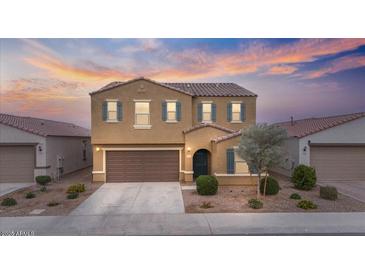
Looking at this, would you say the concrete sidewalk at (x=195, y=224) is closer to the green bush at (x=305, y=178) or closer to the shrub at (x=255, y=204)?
the shrub at (x=255, y=204)

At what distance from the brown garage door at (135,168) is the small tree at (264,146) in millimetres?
6023

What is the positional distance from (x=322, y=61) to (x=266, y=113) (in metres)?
4.49

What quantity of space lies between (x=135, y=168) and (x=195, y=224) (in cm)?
754

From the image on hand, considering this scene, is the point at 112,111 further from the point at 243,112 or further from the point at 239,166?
the point at 243,112

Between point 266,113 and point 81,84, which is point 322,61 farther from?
point 81,84

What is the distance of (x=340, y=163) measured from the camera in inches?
534

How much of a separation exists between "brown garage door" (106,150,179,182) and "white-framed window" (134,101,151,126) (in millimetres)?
2028

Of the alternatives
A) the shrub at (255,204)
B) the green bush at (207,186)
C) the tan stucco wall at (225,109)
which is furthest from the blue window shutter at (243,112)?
the shrub at (255,204)

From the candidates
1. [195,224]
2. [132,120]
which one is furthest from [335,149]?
[132,120]

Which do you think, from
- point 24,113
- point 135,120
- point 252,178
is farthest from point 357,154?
point 24,113

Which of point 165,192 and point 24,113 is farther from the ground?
point 24,113

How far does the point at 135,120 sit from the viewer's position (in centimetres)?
1348

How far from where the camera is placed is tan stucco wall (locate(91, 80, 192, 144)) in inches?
523

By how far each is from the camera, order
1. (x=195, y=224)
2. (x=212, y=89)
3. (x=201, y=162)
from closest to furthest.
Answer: (x=195, y=224) → (x=201, y=162) → (x=212, y=89)
